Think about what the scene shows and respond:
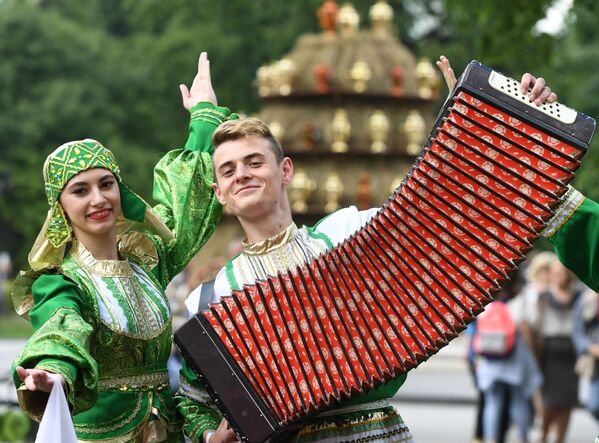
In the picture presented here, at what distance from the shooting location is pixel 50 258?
5625 mm

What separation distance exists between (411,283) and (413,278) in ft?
0.07

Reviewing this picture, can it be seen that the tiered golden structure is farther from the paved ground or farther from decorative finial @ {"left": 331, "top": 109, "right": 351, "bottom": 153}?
the paved ground

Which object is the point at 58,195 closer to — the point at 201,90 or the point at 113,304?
the point at 113,304

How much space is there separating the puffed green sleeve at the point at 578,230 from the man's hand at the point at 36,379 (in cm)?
185

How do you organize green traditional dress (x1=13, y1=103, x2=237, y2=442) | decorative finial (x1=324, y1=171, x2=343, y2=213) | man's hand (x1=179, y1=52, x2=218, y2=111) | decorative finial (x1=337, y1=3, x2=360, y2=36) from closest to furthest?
1. green traditional dress (x1=13, y1=103, x2=237, y2=442)
2. man's hand (x1=179, y1=52, x2=218, y2=111)
3. decorative finial (x1=324, y1=171, x2=343, y2=213)
4. decorative finial (x1=337, y1=3, x2=360, y2=36)

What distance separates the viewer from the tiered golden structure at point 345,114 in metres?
21.0

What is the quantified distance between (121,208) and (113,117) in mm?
35209

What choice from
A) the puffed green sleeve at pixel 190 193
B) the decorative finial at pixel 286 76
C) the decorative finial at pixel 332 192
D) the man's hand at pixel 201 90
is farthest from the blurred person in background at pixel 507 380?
the decorative finial at pixel 286 76

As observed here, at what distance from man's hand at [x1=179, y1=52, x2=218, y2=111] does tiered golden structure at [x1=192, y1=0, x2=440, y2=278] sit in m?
14.0

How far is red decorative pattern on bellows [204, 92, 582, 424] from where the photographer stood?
5.08 m

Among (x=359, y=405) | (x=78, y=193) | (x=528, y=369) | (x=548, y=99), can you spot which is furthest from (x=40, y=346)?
(x=528, y=369)

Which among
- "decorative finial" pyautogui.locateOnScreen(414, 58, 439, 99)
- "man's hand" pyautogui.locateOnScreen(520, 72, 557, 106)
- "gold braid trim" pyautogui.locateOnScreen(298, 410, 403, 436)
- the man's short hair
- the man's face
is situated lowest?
"gold braid trim" pyautogui.locateOnScreen(298, 410, 403, 436)

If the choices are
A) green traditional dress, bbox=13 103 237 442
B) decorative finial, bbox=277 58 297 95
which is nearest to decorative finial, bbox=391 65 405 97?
decorative finial, bbox=277 58 297 95

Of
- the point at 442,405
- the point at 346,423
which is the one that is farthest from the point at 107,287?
the point at 442,405
